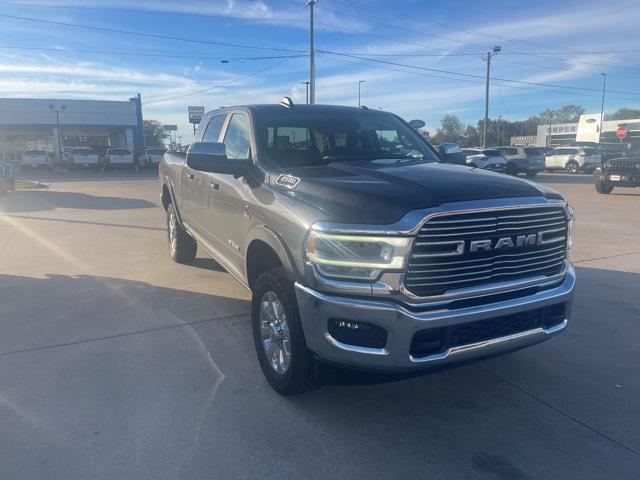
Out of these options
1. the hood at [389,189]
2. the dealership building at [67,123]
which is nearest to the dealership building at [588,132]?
the dealership building at [67,123]

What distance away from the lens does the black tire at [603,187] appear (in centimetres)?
1770

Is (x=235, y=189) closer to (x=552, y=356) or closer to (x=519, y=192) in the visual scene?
(x=519, y=192)

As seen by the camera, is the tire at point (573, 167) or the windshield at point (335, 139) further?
the tire at point (573, 167)

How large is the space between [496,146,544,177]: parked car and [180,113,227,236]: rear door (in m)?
25.2

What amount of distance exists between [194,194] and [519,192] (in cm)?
366

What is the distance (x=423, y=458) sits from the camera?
300 centimetres

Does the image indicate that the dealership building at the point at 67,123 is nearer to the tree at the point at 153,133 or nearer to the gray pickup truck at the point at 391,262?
the tree at the point at 153,133

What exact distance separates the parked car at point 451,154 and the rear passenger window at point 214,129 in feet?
7.30

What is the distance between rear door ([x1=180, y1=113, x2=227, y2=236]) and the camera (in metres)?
5.47

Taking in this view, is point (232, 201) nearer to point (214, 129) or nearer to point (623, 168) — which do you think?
point (214, 129)

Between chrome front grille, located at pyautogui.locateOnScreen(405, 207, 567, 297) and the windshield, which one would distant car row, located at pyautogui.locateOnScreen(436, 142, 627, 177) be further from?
chrome front grille, located at pyautogui.locateOnScreen(405, 207, 567, 297)

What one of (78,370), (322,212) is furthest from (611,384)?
(78,370)

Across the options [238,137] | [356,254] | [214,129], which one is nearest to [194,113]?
[214,129]

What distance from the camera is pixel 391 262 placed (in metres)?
2.95
